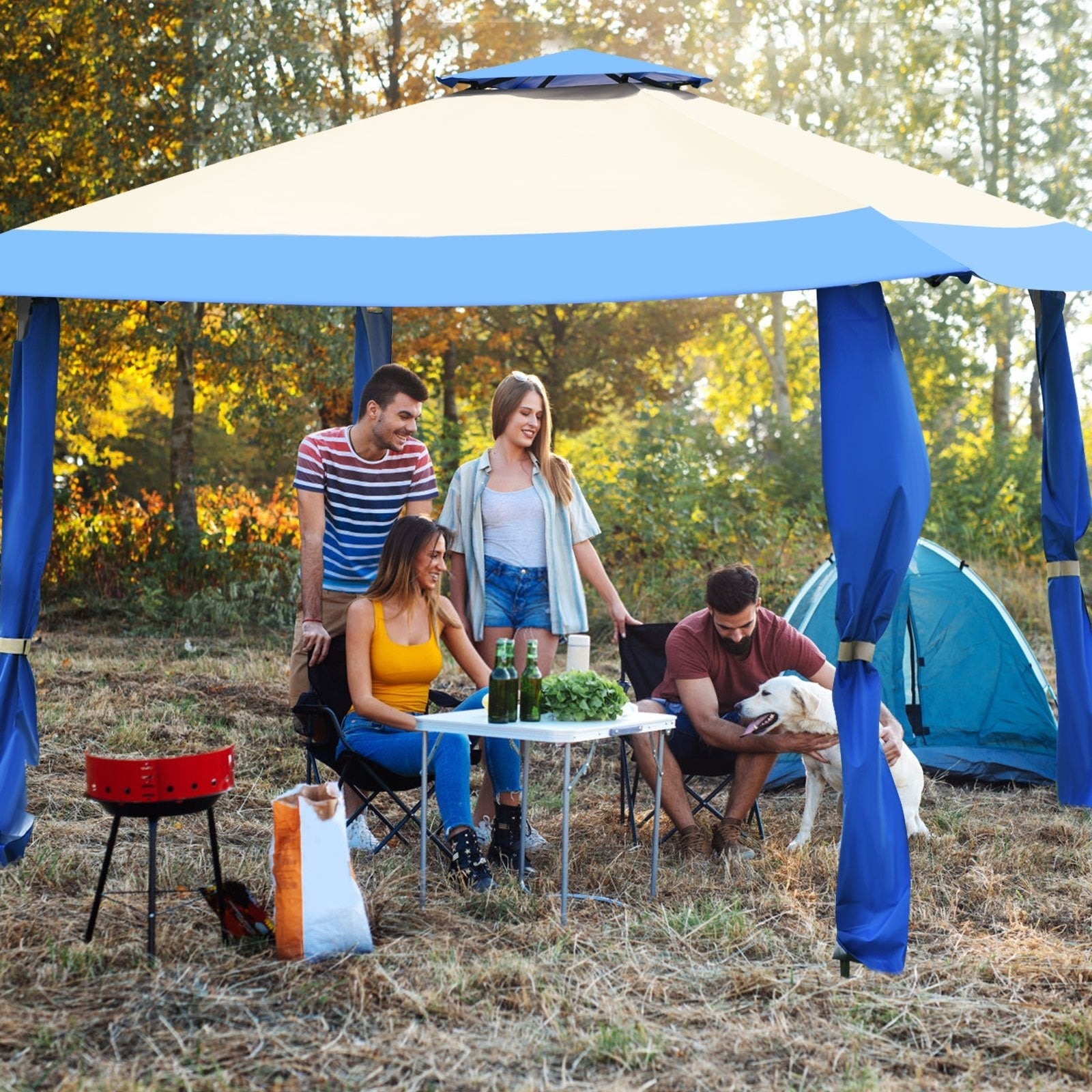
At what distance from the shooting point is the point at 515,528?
15.1 ft

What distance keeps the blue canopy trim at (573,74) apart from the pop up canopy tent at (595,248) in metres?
0.01

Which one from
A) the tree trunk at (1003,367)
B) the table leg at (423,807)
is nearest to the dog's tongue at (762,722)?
the table leg at (423,807)

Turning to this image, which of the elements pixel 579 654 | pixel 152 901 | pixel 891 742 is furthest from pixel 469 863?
pixel 891 742

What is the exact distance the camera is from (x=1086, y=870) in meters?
4.31

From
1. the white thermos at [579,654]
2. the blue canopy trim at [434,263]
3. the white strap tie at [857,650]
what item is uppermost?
the blue canopy trim at [434,263]

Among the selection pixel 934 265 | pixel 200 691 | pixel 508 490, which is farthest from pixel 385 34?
pixel 934 265

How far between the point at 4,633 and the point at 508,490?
166 centimetres

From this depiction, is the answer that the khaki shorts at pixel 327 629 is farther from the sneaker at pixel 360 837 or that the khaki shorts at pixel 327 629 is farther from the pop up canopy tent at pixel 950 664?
the pop up canopy tent at pixel 950 664

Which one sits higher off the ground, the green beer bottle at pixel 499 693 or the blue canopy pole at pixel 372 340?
the blue canopy pole at pixel 372 340

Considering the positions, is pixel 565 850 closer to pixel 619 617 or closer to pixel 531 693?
pixel 531 693

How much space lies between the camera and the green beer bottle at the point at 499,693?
3686 mm

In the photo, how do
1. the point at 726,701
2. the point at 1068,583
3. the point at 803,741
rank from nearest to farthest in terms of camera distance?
1. the point at 803,741
2. the point at 726,701
3. the point at 1068,583

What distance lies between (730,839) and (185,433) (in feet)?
25.3

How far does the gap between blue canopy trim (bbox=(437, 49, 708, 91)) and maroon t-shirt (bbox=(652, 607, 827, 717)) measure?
1.76 m
